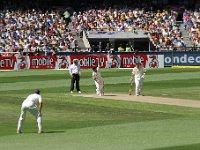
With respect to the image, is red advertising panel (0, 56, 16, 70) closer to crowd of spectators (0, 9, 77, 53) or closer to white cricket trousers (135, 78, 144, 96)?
crowd of spectators (0, 9, 77, 53)

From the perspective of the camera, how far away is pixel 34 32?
7319 cm

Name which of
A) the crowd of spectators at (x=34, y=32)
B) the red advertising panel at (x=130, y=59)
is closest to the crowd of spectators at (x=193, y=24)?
the red advertising panel at (x=130, y=59)

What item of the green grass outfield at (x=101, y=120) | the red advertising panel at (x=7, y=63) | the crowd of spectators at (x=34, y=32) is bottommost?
the green grass outfield at (x=101, y=120)

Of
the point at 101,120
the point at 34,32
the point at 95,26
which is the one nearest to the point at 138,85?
the point at 101,120

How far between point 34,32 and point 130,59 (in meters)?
11.5

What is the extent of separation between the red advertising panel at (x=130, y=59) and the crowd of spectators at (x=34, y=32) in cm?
642

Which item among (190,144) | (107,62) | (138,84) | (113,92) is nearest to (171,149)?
(190,144)

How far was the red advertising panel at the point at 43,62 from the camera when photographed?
66.4m

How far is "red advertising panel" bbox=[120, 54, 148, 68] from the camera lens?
67438 millimetres

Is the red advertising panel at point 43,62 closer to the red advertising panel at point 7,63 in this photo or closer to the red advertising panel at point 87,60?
the red advertising panel at point 7,63

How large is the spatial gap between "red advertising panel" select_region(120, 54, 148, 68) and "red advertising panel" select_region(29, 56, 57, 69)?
256 inches

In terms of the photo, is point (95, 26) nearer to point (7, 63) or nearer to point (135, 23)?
point (135, 23)

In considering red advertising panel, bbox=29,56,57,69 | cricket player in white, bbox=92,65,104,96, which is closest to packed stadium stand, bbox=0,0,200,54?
red advertising panel, bbox=29,56,57,69

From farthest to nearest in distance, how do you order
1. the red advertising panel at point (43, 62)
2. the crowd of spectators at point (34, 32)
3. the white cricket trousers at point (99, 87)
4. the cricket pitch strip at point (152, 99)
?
the crowd of spectators at point (34, 32) → the red advertising panel at point (43, 62) → the white cricket trousers at point (99, 87) → the cricket pitch strip at point (152, 99)
